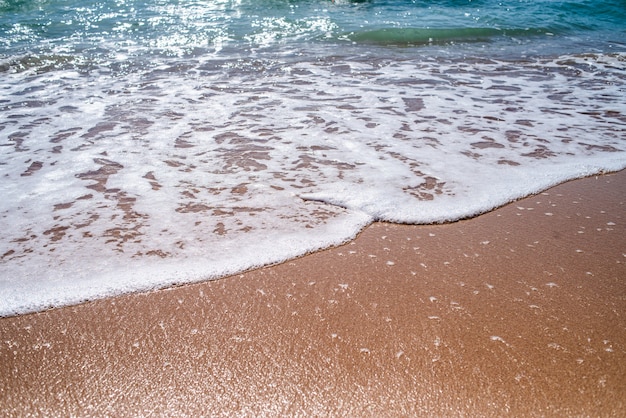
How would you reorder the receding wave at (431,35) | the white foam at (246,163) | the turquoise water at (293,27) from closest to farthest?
the white foam at (246,163), the turquoise water at (293,27), the receding wave at (431,35)

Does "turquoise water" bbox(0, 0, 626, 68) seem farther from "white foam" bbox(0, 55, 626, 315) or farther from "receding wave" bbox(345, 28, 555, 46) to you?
"white foam" bbox(0, 55, 626, 315)

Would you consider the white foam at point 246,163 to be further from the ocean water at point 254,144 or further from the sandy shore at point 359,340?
the sandy shore at point 359,340

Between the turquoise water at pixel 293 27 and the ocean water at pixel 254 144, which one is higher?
the turquoise water at pixel 293 27

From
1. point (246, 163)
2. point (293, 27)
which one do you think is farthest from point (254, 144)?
point (293, 27)

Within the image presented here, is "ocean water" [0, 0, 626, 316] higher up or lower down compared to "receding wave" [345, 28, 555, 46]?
lower down

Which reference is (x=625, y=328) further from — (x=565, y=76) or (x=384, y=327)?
(x=565, y=76)

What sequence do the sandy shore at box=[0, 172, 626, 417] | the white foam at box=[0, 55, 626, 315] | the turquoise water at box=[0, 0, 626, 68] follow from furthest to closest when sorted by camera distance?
the turquoise water at box=[0, 0, 626, 68] < the white foam at box=[0, 55, 626, 315] < the sandy shore at box=[0, 172, 626, 417]

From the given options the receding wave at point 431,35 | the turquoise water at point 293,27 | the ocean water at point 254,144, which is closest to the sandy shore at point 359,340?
the ocean water at point 254,144

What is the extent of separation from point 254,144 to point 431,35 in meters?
6.67

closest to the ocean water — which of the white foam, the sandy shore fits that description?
the white foam

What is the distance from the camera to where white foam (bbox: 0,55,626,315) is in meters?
2.16

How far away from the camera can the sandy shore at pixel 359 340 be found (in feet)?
4.65

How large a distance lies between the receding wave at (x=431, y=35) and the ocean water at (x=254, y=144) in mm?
276

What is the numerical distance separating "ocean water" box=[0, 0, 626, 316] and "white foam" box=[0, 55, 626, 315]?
0.04 feet
